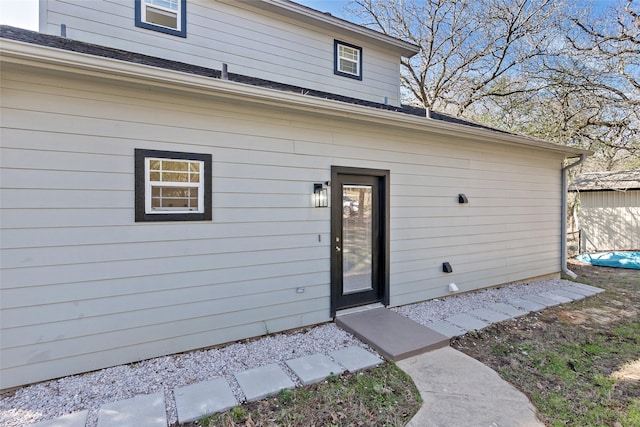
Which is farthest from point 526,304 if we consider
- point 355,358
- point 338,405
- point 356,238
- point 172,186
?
point 172,186

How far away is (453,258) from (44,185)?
5.89m

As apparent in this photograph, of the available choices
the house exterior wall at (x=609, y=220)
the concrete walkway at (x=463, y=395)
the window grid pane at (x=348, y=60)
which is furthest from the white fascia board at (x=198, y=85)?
the house exterior wall at (x=609, y=220)

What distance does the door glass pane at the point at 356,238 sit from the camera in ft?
15.6

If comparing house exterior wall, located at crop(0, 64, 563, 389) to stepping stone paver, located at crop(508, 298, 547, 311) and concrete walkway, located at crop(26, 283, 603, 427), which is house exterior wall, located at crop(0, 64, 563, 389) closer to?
concrete walkway, located at crop(26, 283, 603, 427)

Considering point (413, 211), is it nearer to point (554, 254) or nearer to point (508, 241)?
point (508, 241)

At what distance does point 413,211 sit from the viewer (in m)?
5.27

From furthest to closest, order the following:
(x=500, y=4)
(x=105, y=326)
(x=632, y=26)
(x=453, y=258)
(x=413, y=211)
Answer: (x=500, y=4)
(x=632, y=26)
(x=453, y=258)
(x=413, y=211)
(x=105, y=326)

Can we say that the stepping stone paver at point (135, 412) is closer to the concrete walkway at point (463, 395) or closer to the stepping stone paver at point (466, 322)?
the concrete walkway at point (463, 395)

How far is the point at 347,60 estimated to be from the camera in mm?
6594

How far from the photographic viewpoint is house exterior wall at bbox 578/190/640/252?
10992mm

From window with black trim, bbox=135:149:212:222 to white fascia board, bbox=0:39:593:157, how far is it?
73cm

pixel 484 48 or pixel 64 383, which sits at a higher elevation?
pixel 484 48

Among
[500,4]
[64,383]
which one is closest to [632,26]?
[500,4]

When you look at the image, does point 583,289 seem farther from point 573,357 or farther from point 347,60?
point 347,60
